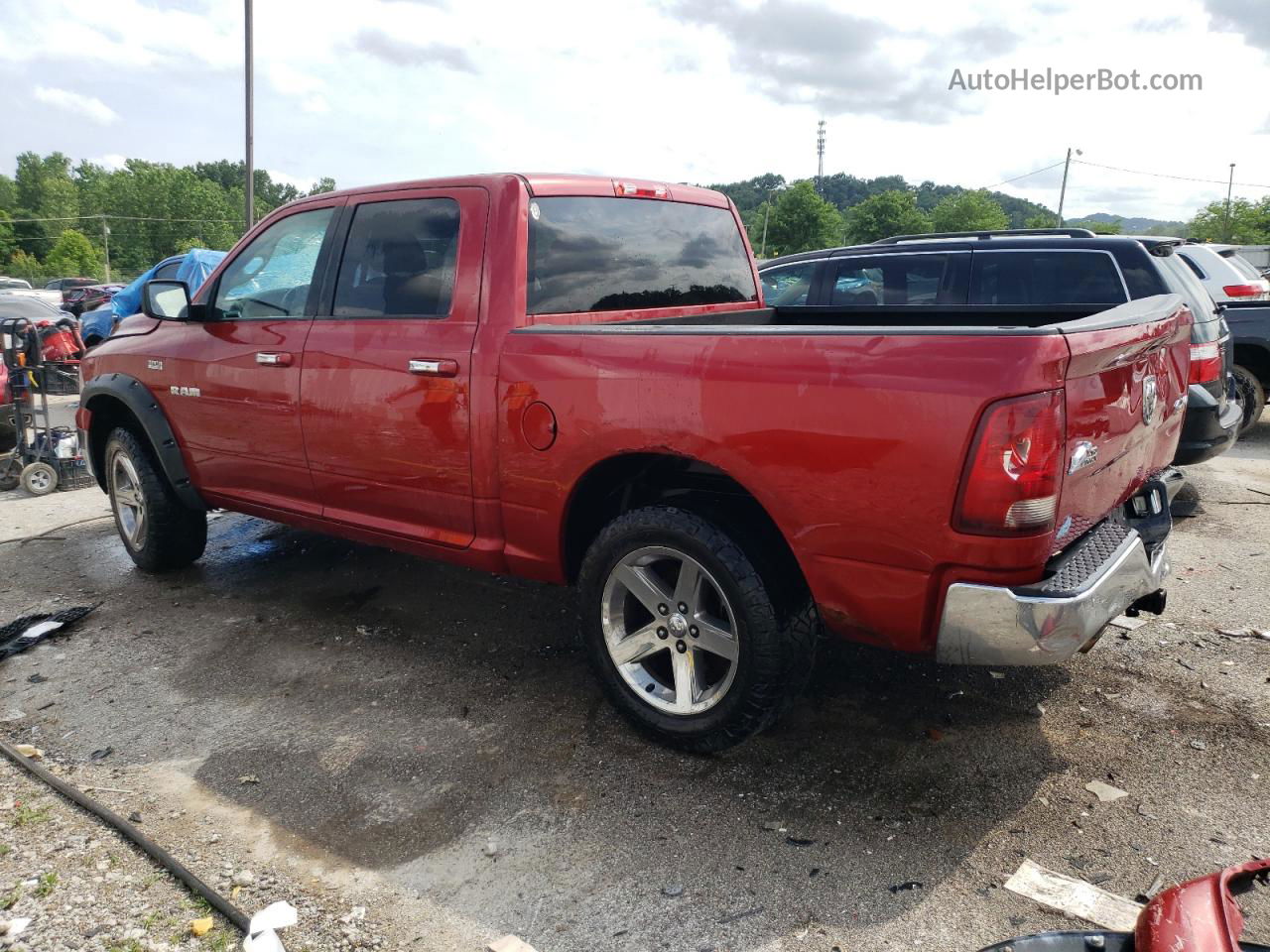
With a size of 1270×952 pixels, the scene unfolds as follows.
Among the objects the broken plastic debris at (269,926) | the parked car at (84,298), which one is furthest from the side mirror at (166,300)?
the parked car at (84,298)

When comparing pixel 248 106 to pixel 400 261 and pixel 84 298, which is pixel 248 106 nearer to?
pixel 84 298

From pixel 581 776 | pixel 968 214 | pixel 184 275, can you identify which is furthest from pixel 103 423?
pixel 968 214

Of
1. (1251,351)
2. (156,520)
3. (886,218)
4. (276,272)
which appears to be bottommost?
(156,520)

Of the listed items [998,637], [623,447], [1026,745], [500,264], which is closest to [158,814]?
[623,447]

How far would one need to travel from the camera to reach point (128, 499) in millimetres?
5367

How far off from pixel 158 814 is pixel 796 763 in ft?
6.73

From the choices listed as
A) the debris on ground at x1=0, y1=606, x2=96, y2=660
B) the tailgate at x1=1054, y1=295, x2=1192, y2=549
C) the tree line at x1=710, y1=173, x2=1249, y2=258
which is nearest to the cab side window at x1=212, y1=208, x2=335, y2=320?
the debris on ground at x1=0, y1=606, x2=96, y2=660

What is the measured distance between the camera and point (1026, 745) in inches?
128

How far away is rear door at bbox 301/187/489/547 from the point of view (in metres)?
3.59

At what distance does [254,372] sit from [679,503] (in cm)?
233

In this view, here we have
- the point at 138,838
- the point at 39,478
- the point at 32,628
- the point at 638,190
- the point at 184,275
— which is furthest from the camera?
the point at 184,275

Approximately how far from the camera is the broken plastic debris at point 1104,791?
292 cm

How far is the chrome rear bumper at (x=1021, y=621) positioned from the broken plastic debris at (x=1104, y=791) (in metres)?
0.64

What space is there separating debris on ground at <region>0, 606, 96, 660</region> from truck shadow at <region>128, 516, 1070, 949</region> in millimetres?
754
